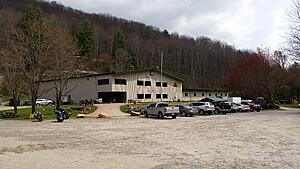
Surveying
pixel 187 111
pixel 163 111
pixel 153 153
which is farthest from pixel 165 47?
pixel 153 153

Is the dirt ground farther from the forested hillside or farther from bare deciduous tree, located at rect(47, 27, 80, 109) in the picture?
the forested hillside

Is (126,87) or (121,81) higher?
(121,81)

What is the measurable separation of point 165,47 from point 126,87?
222 feet

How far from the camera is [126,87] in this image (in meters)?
63.5

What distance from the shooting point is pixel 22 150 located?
47.1ft

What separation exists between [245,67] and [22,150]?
242 ft

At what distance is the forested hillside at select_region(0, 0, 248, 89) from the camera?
11556cm

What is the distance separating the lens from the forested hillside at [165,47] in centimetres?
11556

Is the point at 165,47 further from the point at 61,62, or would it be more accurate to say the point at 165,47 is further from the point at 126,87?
the point at 61,62

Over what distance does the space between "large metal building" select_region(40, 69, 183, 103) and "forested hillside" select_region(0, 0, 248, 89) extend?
38.1 m

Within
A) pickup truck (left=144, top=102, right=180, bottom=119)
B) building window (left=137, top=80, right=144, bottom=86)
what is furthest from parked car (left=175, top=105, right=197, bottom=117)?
building window (left=137, top=80, right=144, bottom=86)

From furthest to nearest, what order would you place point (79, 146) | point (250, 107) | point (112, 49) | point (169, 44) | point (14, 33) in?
point (169, 44)
point (112, 49)
point (250, 107)
point (14, 33)
point (79, 146)

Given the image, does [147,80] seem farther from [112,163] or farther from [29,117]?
[112,163]

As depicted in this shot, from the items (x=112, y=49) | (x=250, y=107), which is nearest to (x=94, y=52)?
(x=112, y=49)
